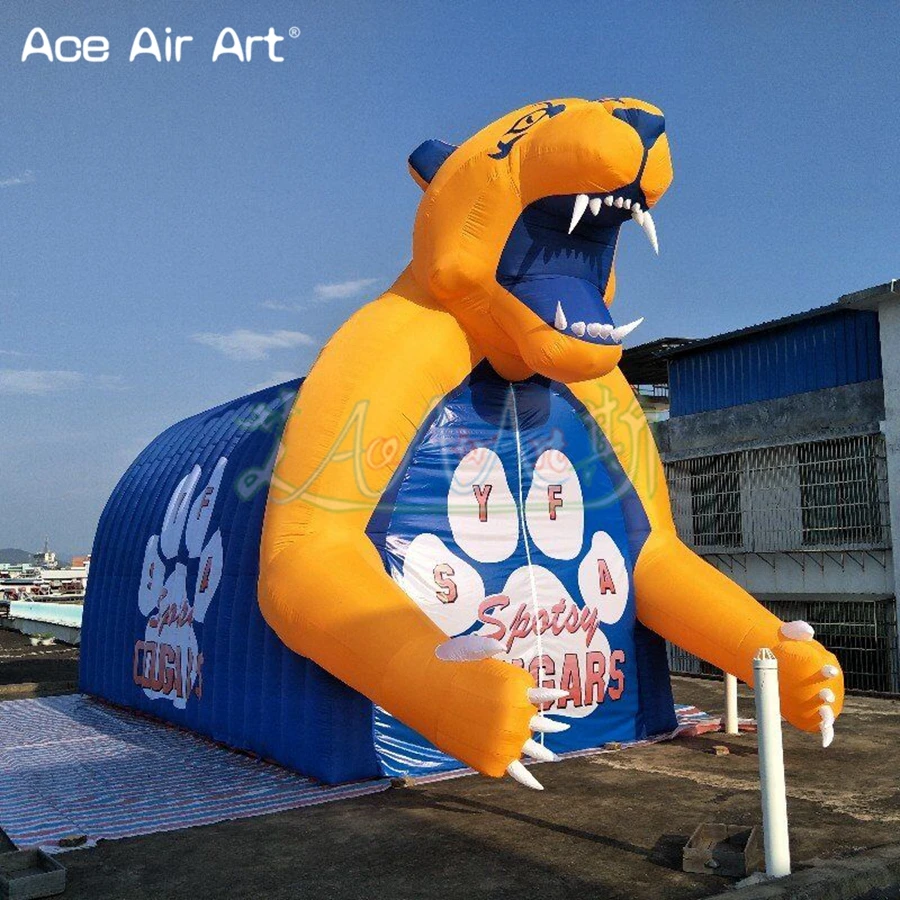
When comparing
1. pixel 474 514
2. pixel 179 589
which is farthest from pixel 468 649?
Result: pixel 179 589

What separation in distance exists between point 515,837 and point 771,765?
1.85 meters

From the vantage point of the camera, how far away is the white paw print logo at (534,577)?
802 centimetres

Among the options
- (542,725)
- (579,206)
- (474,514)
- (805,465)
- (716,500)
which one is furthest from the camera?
(716,500)

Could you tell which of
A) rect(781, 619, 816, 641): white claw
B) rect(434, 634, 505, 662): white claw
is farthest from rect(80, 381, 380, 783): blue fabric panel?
rect(781, 619, 816, 641): white claw

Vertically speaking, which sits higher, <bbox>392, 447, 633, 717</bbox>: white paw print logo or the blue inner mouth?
the blue inner mouth

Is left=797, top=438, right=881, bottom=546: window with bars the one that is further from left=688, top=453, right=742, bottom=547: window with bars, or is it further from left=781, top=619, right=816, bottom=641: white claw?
left=781, top=619, right=816, bottom=641: white claw

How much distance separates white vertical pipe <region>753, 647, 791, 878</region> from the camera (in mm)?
5008

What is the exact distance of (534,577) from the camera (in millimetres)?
8469

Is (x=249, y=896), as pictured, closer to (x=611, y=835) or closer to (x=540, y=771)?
(x=611, y=835)

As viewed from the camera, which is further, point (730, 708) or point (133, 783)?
point (730, 708)

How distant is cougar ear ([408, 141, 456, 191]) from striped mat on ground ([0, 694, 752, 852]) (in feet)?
16.3

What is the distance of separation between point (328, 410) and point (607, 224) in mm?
2622

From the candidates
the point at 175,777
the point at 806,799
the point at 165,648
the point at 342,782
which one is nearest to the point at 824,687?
the point at 806,799

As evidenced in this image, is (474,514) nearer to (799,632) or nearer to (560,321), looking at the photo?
(560,321)
